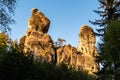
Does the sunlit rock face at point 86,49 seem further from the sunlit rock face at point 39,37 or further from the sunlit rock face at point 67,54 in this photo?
the sunlit rock face at point 39,37

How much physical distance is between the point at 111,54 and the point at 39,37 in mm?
59820

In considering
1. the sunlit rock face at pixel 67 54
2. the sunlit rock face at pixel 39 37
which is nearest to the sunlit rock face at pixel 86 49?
the sunlit rock face at pixel 67 54

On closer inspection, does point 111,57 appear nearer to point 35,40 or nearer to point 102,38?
point 102,38

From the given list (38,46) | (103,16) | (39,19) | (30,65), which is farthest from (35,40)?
(30,65)

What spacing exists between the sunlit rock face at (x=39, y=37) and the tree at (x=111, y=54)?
1989 inches

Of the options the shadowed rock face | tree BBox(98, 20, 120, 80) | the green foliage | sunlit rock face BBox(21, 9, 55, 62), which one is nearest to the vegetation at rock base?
the green foliage

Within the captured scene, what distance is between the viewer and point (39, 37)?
103688 mm

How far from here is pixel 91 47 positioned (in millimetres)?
116500

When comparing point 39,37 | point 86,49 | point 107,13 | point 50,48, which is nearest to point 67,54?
point 50,48

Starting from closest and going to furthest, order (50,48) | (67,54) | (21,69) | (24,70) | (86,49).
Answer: (21,69)
(24,70)
(50,48)
(67,54)
(86,49)

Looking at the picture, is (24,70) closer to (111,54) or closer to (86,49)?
(111,54)

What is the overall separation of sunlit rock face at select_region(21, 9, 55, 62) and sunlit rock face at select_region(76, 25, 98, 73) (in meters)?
11.5

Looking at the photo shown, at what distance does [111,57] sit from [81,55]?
65.9 meters

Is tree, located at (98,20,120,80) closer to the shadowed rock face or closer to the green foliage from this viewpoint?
the green foliage
